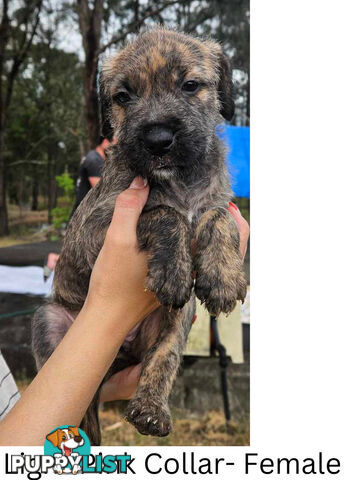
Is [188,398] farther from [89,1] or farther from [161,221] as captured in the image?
[89,1]

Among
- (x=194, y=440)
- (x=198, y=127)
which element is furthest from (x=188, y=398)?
(x=198, y=127)

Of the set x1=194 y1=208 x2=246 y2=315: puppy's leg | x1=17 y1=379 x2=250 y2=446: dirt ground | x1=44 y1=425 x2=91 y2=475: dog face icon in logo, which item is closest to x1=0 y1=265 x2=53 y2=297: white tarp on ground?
x1=17 y1=379 x2=250 y2=446: dirt ground

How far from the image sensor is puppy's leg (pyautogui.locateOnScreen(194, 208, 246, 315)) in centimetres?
133

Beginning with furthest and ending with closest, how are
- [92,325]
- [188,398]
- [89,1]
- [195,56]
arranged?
1. [188,398]
2. [89,1]
3. [195,56]
4. [92,325]

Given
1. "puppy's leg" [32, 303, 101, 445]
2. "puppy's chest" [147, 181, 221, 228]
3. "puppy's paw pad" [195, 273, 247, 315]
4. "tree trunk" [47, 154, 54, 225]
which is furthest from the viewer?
"tree trunk" [47, 154, 54, 225]

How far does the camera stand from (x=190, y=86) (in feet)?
5.00

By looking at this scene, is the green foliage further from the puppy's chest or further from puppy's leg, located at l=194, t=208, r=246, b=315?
puppy's leg, located at l=194, t=208, r=246, b=315

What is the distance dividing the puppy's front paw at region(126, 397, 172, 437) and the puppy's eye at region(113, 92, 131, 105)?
1.04 metres

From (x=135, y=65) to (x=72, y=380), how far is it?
3.41 ft

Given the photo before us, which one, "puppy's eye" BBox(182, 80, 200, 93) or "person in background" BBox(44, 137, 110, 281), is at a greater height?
"puppy's eye" BBox(182, 80, 200, 93)

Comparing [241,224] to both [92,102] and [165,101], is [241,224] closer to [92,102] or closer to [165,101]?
[165,101]

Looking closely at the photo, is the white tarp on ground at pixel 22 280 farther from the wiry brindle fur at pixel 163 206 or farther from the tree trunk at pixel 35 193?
the wiry brindle fur at pixel 163 206

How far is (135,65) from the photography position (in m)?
→ 1.52

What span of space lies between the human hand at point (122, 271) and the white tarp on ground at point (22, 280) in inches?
60.4
